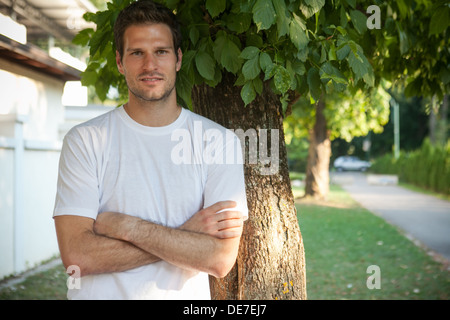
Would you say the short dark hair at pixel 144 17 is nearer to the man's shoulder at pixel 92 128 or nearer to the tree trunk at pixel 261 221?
the man's shoulder at pixel 92 128

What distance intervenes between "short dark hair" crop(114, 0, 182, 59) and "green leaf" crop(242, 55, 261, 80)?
1.24ft

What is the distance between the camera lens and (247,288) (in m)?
2.96

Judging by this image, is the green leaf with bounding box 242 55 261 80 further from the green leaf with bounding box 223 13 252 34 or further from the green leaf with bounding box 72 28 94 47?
the green leaf with bounding box 72 28 94 47

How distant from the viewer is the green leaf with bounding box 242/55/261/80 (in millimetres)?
2455

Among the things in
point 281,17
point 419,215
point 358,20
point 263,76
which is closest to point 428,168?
point 419,215

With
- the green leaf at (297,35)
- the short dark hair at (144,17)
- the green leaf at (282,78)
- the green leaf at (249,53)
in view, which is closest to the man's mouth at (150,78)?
the short dark hair at (144,17)

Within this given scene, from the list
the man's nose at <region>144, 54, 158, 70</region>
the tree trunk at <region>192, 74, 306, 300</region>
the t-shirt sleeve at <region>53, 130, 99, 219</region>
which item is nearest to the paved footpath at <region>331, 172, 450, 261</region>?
the tree trunk at <region>192, 74, 306, 300</region>

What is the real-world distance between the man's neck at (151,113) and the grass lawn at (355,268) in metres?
4.82

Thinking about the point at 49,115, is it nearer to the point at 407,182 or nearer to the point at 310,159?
the point at 310,159

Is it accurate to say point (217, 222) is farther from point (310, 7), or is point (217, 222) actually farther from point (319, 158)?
point (319, 158)

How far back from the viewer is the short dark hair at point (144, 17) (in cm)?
239

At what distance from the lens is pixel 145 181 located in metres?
2.20

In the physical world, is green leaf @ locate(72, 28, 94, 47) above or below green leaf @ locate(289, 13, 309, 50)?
above
